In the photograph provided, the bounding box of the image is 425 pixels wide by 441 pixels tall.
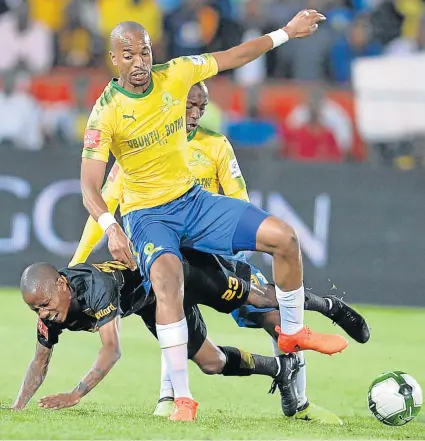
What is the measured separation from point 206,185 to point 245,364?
145cm

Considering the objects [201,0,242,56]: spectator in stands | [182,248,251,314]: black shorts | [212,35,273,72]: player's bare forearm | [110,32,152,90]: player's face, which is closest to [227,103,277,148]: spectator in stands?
[201,0,242,56]: spectator in stands

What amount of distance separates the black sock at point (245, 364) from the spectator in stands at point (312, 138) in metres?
7.35

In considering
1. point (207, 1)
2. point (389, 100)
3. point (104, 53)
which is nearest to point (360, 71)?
point (389, 100)

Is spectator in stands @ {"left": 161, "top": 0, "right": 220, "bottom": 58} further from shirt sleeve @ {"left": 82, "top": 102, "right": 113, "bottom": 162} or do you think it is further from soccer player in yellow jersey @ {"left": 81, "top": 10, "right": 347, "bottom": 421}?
shirt sleeve @ {"left": 82, "top": 102, "right": 113, "bottom": 162}

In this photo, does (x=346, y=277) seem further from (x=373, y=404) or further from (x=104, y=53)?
(x=373, y=404)

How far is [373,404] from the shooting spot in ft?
24.0

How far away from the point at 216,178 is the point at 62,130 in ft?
23.7

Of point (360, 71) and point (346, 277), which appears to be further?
point (360, 71)

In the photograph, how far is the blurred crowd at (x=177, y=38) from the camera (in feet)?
50.5

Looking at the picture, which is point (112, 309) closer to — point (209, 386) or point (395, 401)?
point (395, 401)

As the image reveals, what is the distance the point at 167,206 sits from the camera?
24.1ft

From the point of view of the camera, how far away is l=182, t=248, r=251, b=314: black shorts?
7477 millimetres

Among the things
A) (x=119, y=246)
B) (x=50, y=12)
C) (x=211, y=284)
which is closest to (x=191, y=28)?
(x=50, y=12)

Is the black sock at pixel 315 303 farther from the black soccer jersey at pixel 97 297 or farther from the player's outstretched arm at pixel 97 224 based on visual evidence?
the player's outstretched arm at pixel 97 224
